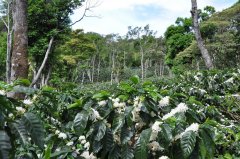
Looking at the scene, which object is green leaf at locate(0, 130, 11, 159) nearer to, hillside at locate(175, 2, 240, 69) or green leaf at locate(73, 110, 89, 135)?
green leaf at locate(73, 110, 89, 135)

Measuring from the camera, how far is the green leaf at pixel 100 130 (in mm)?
2340

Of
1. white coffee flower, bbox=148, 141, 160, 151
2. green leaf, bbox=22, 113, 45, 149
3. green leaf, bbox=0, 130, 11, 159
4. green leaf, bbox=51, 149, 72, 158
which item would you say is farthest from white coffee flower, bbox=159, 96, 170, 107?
green leaf, bbox=0, 130, 11, 159

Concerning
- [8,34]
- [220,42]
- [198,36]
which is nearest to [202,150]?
[198,36]

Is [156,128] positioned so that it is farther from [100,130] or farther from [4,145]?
[4,145]

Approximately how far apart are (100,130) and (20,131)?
67 centimetres

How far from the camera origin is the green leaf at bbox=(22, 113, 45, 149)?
5.85 feet

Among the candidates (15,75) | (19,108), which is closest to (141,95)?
(19,108)

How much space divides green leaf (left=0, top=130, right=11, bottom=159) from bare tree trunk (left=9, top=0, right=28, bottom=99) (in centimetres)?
514

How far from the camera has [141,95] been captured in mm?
2551

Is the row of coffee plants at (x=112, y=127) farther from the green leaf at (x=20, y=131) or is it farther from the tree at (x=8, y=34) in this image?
the tree at (x=8, y=34)

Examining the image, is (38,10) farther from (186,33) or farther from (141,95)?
(186,33)

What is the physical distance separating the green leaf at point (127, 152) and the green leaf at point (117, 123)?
128mm

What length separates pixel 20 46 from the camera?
6777 mm

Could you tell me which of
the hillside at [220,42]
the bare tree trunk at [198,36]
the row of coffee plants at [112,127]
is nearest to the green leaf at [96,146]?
the row of coffee plants at [112,127]
